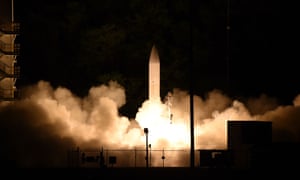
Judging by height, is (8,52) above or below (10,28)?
below

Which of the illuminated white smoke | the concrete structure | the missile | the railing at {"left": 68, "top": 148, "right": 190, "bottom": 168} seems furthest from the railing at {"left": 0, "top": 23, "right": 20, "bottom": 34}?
the concrete structure

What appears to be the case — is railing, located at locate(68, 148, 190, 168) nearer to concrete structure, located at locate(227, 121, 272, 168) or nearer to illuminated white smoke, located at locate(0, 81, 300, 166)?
illuminated white smoke, located at locate(0, 81, 300, 166)

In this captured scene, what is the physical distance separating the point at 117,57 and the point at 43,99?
12950 mm

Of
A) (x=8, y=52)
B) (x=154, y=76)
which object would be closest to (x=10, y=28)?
(x=8, y=52)

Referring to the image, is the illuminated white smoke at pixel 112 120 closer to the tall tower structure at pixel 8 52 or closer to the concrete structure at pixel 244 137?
the tall tower structure at pixel 8 52

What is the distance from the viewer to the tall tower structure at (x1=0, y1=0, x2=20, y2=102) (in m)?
59.6

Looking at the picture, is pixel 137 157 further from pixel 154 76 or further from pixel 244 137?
pixel 244 137

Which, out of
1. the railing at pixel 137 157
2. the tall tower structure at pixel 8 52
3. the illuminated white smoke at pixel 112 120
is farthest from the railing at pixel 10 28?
the railing at pixel 137 157

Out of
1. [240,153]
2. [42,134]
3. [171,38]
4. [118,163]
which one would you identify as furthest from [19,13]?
[240,153]

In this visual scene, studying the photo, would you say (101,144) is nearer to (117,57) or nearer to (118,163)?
(118,163)

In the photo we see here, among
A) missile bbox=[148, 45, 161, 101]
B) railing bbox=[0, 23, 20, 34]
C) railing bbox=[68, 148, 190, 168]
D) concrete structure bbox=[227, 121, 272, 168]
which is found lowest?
railing bbox=[68, 148, 190, 168]

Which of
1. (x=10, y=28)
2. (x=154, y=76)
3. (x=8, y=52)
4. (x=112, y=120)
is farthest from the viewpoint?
(x=8, y=52)

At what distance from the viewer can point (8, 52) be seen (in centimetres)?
6038

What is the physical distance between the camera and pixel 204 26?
69562mm
